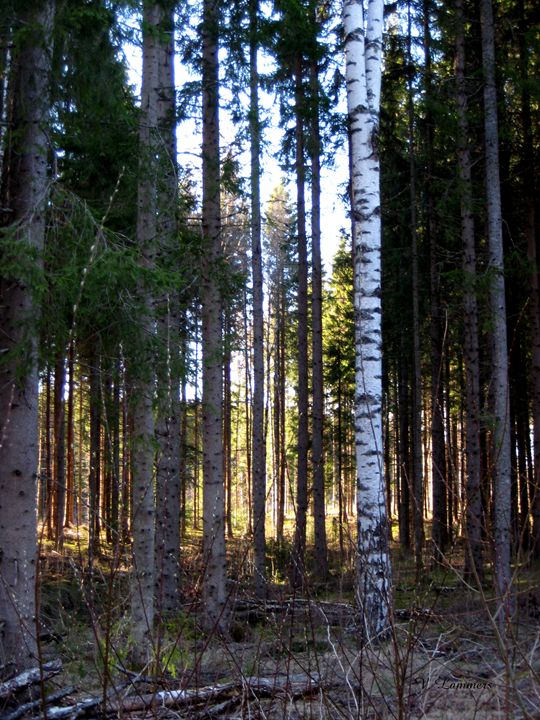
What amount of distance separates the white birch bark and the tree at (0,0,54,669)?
3455mm

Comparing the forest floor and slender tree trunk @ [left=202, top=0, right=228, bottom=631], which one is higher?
slender tree trunk @ [left=202, top=0, right=228, bottom=631]

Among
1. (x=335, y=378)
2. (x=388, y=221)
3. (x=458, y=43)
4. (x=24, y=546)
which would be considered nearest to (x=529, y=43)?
(x=458, y=43)

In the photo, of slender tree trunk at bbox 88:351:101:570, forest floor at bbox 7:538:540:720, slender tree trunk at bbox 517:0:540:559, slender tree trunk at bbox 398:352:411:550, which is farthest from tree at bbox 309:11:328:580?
slender tree trunk at bbox 88:351:101:570

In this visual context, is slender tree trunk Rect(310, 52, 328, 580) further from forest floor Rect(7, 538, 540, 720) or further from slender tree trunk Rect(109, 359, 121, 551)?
slender tree trunk Rect(109, 359, 121, 551)

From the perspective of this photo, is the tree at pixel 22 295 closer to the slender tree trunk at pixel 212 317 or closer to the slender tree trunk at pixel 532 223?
the slender tree trunk at pixel 212 317

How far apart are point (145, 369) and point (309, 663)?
5.19m

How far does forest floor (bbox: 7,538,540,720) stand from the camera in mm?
2439

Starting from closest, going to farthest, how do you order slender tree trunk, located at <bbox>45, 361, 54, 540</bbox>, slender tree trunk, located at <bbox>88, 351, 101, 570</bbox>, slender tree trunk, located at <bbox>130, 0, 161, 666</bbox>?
slender tree trunk, located at <bbox>88, 351, 101, 570</bbox>
slender tree trunk, located at <bbox>45, 361, 54, 540</bbox>
slender tree trunk, located at <bbox>130, 0, 161, 666</bbox>

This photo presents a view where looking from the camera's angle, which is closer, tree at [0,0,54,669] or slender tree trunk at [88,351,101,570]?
slender tree trunk at [88,351,101,570]

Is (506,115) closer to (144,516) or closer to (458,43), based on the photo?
(458,43)


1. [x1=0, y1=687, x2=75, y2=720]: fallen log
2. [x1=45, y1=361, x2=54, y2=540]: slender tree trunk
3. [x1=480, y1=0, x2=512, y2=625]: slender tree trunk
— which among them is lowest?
[x1=0, y1=687, x2=75, y2=720]: fallen log

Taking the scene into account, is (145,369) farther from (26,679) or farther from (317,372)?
(317,372)

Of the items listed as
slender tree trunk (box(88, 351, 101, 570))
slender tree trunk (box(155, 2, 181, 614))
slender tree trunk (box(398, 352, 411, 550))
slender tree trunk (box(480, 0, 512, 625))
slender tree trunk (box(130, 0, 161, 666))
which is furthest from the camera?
slender tree trunk (box(398, 352, 411, 550))

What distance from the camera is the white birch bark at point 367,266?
24.1 ft
